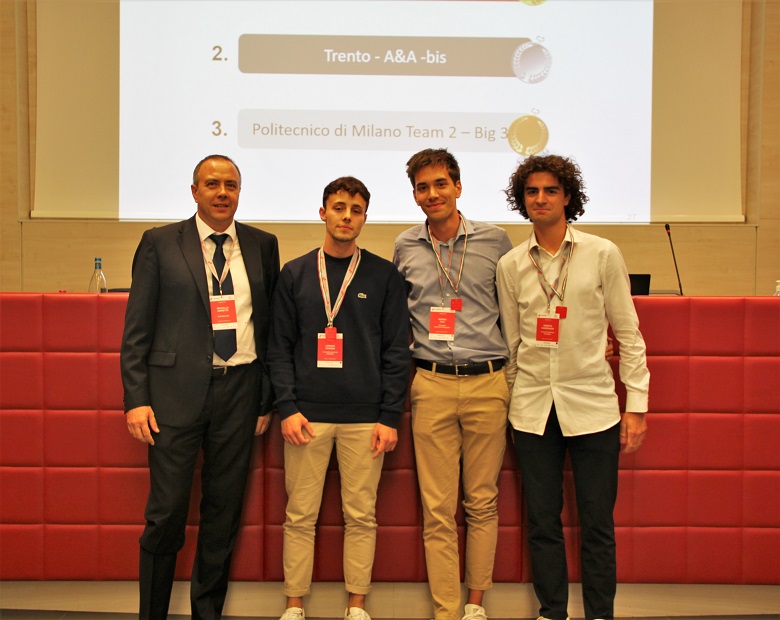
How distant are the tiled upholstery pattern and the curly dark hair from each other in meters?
0.45

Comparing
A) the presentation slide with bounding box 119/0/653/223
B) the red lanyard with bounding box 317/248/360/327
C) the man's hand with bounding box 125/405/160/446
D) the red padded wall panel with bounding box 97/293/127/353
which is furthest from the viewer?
the presentation slide with bounding box 119/0/653/223

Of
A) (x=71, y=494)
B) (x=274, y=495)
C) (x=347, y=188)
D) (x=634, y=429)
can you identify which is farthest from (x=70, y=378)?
(x=634, y=429)

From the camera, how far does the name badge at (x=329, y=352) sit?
2062 millimetres

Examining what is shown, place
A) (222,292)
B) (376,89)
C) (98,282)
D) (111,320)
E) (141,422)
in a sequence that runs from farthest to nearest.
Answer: (376,89), (98,282), (111,320), (222,292), (141,422)

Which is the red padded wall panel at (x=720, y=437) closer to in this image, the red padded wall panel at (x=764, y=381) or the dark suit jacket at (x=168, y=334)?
the red padded wall panel at (x=764, y=381)

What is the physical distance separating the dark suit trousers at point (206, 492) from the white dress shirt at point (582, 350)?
3.00 ft

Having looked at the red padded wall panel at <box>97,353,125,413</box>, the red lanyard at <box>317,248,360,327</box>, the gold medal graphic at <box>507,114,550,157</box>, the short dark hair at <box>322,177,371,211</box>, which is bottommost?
the red padded wall panel at <box>97,353,125,413</box>

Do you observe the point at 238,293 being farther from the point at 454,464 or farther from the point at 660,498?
the point at 660,498

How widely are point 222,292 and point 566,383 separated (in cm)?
115

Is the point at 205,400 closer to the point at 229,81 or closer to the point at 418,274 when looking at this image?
the point at 418,274

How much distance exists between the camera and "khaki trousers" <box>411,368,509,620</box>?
210 cm

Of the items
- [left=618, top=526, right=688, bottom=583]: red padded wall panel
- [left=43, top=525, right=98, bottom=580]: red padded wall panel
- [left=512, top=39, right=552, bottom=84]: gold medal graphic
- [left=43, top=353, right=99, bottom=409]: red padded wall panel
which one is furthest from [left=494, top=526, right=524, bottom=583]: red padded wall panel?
[left=512, top=39, right=552, bottom=84]: gold medal graphic

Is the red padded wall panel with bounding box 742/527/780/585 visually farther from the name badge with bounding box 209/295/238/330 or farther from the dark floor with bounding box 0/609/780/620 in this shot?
the name badge with bounding box 209/295/238/330

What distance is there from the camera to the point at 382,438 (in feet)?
6.80
